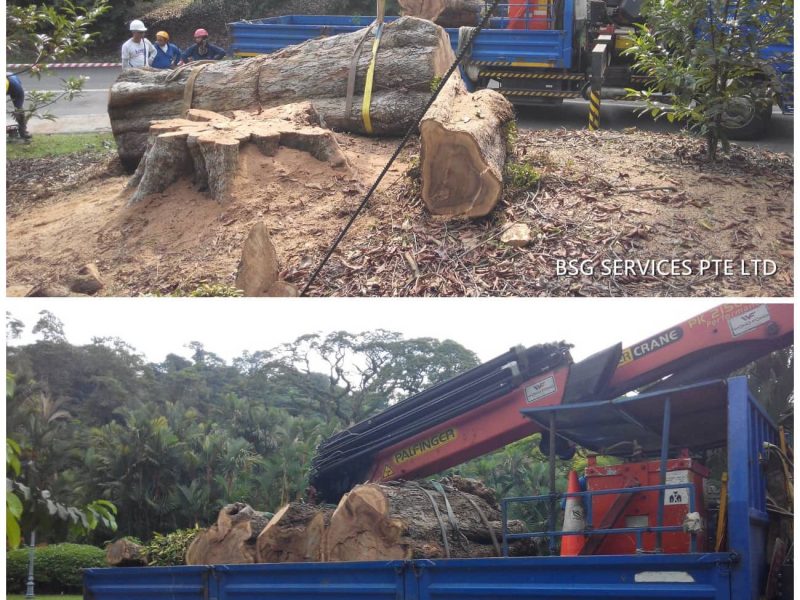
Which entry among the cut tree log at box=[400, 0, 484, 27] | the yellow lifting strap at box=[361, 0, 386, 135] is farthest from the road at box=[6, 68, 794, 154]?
the yellow lifting strap at box=[361, 0, 386, 135]

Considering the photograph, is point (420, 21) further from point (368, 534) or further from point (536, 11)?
point (368, 534)

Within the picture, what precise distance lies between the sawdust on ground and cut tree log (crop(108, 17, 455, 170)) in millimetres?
574

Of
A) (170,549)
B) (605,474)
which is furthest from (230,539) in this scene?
(605,474)

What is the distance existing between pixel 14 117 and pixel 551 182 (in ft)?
26.2

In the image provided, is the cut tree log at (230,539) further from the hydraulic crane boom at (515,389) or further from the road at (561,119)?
the road at (561,119)

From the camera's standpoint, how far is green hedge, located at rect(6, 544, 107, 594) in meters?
15.1

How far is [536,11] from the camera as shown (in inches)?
443

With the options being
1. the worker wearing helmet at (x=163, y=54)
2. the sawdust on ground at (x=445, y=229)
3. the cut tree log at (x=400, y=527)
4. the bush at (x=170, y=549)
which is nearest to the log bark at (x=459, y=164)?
the sawdust on ground at (x=445, y=229)

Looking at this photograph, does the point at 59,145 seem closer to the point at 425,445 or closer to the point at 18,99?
the point at 18,99

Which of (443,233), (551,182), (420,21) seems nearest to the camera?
(443,233)

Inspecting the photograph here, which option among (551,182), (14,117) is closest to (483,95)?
(551,182)

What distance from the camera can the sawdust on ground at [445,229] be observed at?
604cm

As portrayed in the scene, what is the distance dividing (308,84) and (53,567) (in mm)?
11197

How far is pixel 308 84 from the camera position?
27.9 ft
